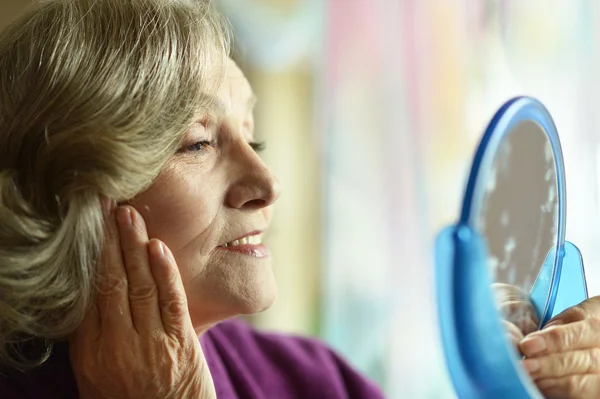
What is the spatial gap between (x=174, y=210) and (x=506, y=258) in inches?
15.4

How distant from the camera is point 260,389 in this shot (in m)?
1.18

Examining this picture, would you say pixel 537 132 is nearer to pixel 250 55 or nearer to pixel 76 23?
pixel 76 23

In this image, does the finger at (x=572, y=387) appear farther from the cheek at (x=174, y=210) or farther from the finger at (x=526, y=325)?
the cheek at (x=174, y=210)

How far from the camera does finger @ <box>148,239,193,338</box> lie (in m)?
0.87

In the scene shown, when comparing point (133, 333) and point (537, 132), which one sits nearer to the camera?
point (537, 132)

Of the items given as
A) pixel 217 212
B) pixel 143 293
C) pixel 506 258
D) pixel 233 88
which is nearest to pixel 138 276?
pixel 143 293

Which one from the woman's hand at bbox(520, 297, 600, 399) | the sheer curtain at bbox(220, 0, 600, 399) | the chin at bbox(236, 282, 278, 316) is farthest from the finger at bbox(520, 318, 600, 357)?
the sheer curtain at bbox(220, 0, 600, 399)

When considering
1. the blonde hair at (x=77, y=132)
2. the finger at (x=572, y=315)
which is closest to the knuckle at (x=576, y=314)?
the finger at (x=572, y=315)

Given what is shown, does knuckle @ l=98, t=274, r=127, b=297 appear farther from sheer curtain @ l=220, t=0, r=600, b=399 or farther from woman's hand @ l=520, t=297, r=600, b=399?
sheer curtain @ l=220, t=0, r=600, b=399

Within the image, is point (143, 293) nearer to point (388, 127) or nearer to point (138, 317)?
point (138, 317)

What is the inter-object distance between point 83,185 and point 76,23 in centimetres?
21

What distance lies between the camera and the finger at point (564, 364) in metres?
0.70

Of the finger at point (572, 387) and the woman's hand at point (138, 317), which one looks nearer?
the finger at point (572, 387)

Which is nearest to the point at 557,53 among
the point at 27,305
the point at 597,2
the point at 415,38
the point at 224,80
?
the point at 597,2
